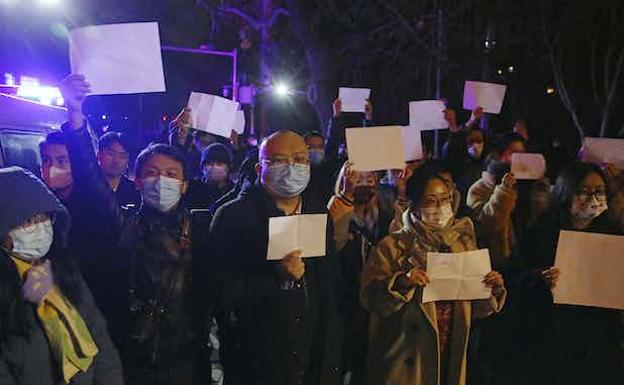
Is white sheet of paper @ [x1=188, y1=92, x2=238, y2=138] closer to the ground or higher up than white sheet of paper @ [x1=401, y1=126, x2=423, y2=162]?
higher up

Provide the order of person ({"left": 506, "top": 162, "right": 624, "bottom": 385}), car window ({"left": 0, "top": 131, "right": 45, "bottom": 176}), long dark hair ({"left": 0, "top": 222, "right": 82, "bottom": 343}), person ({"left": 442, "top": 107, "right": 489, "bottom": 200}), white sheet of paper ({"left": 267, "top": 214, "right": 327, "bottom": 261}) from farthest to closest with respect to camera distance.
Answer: person ({"left": 442, "top": 107, "right": 489, "bottom": 200})
car window ({"left": 0, "top": 131, "right": 45, "bottom": 176})
person ({"left": 506, "top": 162, "right": 624, "bottom": 385})
white sheet of paper ({"left": 267, "top": 214, "right": 327, "bottom": 261})
long dark hair ({"left": 0, "top": 222, "right": 82, "bottom": 343})

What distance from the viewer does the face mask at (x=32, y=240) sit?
2619mm

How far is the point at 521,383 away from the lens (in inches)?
163

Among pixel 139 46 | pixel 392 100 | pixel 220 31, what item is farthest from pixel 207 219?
pixel 392 100

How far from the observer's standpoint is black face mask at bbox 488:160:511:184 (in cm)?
555

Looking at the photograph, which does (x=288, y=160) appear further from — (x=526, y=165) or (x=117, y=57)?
(x=526, y=165)

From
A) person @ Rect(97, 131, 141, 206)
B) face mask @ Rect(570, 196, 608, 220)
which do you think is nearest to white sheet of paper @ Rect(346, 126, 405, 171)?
face mask @ Rect(570, 196, 608, 220)

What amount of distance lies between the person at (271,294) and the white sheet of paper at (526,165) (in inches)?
112

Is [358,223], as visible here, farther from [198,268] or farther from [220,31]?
[220,31]

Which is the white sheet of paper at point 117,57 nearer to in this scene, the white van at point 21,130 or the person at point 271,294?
the person at point 271,294

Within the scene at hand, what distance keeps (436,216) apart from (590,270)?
92 centimetres

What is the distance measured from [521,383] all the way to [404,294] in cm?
133

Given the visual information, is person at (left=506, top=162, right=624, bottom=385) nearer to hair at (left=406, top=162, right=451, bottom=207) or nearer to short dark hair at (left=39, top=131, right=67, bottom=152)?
hair at (left=406, top=162, right=451, bottom=207)

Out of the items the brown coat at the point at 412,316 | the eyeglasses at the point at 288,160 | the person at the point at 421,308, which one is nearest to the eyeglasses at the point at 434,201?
the person at the point at 421,308
